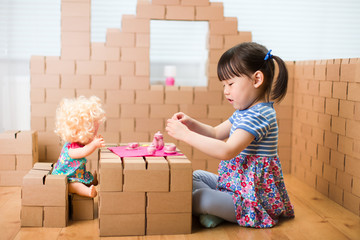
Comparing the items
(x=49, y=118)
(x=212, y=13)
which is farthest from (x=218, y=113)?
(x=49, y=118)

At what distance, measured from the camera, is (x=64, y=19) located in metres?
2.59

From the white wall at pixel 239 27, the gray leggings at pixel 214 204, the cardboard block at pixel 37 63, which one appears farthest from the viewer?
the white wall at pixel 239 27

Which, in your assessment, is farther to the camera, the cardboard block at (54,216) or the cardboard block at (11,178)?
the cardboard block at (11,178)

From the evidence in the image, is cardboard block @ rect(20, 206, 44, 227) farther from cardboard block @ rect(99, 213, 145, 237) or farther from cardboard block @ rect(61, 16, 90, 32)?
cardboard block @ rect(61, 16, 90, 32)

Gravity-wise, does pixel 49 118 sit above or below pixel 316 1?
below

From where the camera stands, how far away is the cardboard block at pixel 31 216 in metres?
1.73

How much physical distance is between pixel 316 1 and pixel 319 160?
181 cm

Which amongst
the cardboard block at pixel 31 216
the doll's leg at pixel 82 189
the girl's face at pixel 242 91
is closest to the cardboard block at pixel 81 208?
the doll's leg at pixel 82 189

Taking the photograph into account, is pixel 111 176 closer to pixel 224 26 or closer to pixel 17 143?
pixel 17 143

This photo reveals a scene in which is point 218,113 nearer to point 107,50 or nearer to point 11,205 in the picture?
point 107,50

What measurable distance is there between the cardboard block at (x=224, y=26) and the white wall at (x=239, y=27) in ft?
2.52

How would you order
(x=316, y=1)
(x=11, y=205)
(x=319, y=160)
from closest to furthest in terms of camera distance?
(x=11, y=205) → (x=319, y=160) → (x=316, y=1)

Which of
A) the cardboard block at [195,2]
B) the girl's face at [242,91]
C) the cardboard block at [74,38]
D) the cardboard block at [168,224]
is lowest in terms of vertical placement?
the cardboard block at [168,224]

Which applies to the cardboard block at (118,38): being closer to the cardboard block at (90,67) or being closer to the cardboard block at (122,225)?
the cardboard block at (90,67)
